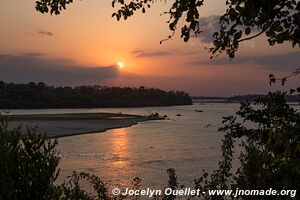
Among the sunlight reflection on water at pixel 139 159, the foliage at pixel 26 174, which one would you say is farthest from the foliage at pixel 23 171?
the sunlight reflection on water at pixel 139 159

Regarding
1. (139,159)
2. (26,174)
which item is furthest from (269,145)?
(139,159)

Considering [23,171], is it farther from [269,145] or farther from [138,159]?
[138,159]

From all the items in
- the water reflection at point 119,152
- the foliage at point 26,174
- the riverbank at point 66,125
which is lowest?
the water reflection at point 119,152

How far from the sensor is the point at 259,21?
3.39m

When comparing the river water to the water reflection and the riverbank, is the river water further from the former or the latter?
the riverbank

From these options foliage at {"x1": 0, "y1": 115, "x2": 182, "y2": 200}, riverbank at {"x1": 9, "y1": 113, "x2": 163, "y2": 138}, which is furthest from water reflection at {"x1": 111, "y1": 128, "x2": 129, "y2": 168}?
foliage at {"x1": 0, "y1": 115, "x2": 182, "y2": 200}

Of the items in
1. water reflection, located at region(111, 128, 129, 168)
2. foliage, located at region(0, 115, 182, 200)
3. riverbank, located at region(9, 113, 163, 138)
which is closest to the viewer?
foliage, located at region(0, 115, 182, 200)

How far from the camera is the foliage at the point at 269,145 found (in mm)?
2840

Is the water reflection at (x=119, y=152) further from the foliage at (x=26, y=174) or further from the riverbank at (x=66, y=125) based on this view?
the foliage at (x=26, y=174)

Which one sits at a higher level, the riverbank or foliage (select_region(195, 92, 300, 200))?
foliage (select_region(195, 92, 300, 200))

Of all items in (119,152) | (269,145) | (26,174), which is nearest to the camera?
(269,145)

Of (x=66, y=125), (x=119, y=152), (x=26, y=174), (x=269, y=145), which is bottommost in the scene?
(x=119, y=152)

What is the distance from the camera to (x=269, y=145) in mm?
5777

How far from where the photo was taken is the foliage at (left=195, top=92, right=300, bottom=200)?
9.32 ft
